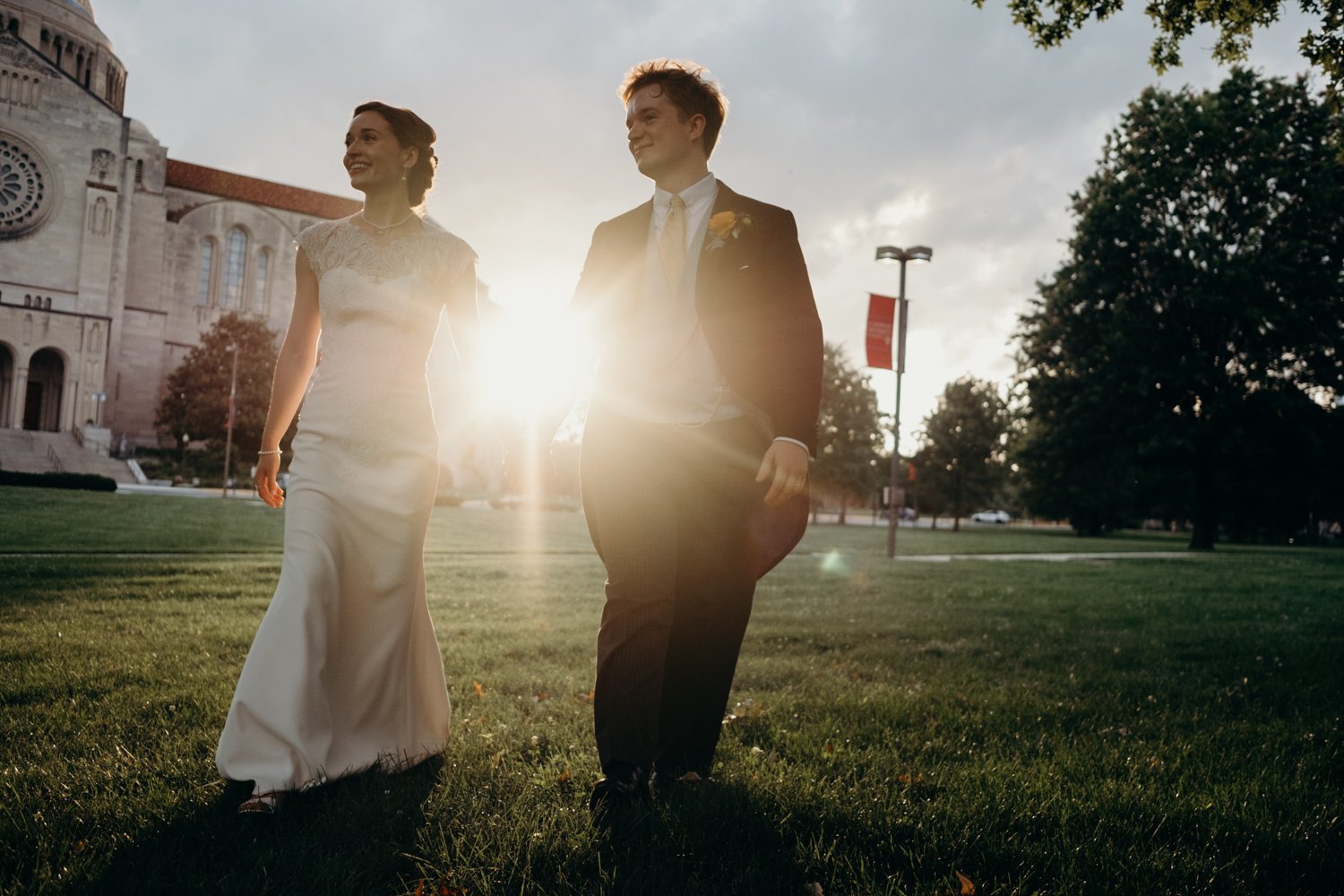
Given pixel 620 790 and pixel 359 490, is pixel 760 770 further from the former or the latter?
pixel 359 490

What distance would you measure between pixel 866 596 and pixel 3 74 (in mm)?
59893

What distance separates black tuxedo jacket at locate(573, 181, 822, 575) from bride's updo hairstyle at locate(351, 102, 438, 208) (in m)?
1.02

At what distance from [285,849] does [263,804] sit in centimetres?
35

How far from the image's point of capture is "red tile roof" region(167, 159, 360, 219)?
6219 centimetres

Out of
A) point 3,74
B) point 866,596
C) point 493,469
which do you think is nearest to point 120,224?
point 3,74

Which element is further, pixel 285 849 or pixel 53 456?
pixel 53 456

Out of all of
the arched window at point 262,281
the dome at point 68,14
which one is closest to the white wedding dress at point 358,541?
the arched window at point 262,281

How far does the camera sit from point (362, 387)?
3.18 m

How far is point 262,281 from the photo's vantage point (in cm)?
6188

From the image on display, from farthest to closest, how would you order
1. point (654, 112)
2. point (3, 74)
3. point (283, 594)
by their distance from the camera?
1. point (3, 74)
2. point (654, 112)
3. point (283, 594)

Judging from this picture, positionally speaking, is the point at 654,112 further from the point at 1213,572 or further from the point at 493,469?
the point at 493,469

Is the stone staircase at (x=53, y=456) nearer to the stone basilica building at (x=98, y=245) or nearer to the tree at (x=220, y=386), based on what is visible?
the stone basilica building at (x=98, y=245)

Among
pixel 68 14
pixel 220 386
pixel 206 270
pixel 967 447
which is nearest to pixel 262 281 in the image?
pixel 206 270

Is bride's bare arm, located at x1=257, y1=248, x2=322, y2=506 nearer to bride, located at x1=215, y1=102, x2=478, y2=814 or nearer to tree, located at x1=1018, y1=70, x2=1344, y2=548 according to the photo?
bride, located at x1=215, y1=102, x2=478, y2=814
